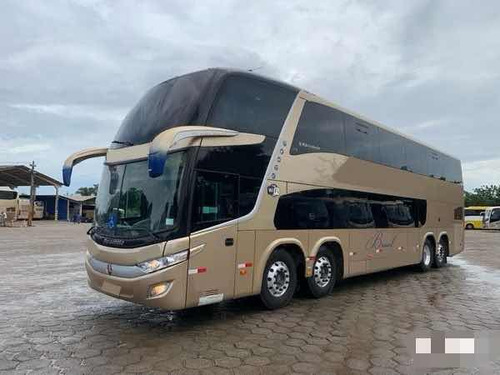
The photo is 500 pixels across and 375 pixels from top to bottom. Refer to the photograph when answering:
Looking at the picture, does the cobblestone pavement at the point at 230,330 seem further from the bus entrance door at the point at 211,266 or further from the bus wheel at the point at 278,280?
the bus entrance door at the point at 211,266

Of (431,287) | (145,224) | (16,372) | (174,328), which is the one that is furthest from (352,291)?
(16,372)

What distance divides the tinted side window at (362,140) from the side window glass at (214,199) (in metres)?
3.59

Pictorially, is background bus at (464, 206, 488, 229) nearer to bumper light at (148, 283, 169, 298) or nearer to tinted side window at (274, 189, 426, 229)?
tinted side window at (274, 189, 426, 229)

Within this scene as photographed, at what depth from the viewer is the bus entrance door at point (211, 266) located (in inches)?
232

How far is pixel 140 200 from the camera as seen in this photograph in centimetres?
614

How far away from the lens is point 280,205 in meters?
7.45

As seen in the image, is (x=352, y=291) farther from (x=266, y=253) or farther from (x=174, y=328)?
(x=174, y=328)

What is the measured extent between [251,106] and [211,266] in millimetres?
2566

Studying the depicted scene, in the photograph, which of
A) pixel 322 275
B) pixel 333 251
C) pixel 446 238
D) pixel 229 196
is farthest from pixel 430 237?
pixel 229 196

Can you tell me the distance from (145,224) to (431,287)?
23.8 ft

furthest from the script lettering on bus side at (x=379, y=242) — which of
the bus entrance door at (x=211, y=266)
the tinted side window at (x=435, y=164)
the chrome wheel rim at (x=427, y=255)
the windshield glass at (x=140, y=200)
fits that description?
the windshield glass at (x=140, y=200)

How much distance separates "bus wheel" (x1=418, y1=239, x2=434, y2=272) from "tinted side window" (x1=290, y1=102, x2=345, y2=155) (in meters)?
5.64

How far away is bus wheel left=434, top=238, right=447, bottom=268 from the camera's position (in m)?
13.7

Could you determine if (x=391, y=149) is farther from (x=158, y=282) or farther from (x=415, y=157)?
(x=158, y=282)
